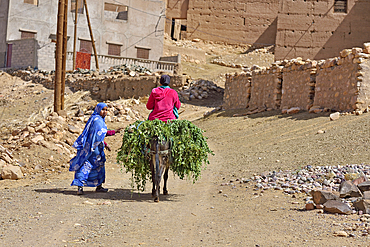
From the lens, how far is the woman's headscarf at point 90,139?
645 cm

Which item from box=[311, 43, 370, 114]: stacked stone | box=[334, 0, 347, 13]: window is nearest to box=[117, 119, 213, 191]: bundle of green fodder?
box=[311, 43, 370, 114]: stacked stone

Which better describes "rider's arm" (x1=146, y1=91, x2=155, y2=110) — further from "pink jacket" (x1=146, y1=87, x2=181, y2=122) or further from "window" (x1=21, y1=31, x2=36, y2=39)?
"window" (x1=21, y1=31, x2=36, y2=39)

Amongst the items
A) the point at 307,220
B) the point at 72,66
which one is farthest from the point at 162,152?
the point at 72,66

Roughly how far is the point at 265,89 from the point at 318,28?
12401mm

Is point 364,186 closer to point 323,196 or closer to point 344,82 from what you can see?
point 323,196

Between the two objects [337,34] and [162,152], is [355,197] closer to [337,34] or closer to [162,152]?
[162,152]

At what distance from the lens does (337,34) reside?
25.2 m

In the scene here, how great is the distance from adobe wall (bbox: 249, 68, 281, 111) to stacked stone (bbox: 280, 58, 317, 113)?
16.4 inches

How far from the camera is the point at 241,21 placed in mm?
35000

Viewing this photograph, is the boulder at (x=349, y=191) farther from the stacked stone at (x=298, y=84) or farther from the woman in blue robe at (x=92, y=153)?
the stacked stone at (x=298, y=84)

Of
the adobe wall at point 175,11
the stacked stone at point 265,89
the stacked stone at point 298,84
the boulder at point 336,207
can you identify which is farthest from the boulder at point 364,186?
the adobe wall at point 175,11

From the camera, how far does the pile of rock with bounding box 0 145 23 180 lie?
8500 mm

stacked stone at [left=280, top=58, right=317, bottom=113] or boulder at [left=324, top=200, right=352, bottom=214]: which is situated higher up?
stacked stone at [left=280, top=58, right=317, bottom=113]

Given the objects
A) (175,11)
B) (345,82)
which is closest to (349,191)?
(345,82)
